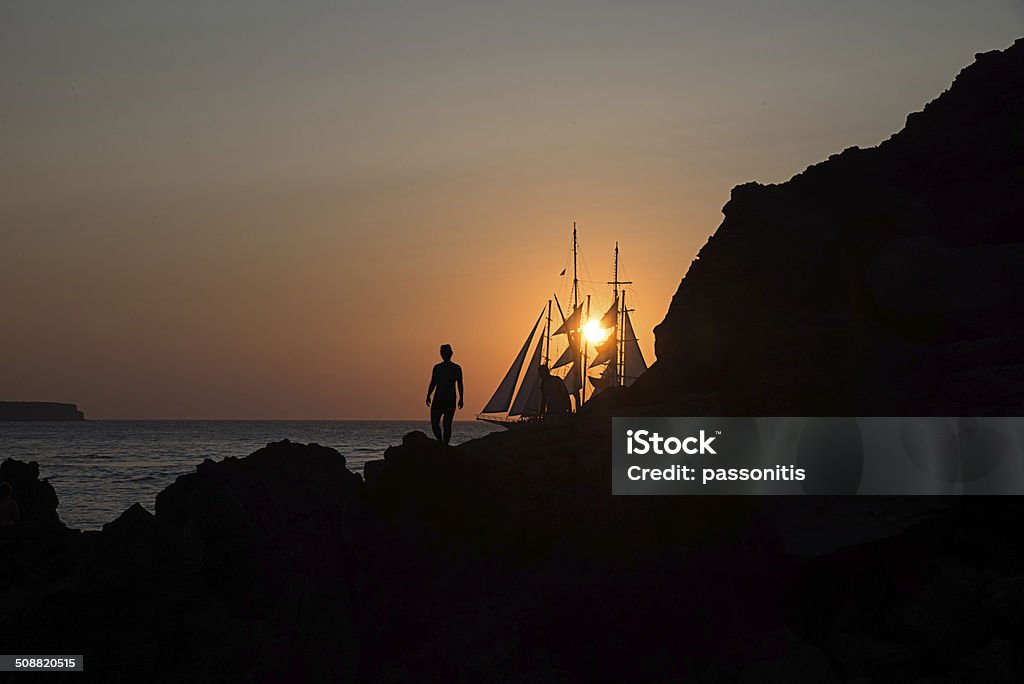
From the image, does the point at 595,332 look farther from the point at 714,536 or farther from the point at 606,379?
the point at 714,536

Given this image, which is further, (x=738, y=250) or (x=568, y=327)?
(x=568, y=327)

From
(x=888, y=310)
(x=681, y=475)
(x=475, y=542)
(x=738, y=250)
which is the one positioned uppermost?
(x=738, y=250)

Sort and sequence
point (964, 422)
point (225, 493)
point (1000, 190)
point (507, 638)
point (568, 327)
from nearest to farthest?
point (507, 638), point (964, 422), point (1000, 190), point (225, 493), point (568, 327)

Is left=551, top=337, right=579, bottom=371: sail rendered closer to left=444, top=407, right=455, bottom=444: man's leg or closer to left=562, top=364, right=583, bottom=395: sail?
left=562, top=364, right=583, bottom=395: sail

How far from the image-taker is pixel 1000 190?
16.6 m

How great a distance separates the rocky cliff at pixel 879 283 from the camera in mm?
14055

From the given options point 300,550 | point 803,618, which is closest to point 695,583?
point 803,618

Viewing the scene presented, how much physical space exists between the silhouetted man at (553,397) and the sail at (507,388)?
253 feet

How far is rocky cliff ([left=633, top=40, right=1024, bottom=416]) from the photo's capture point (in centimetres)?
1405

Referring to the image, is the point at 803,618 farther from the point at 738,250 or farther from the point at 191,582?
the point at 191,582

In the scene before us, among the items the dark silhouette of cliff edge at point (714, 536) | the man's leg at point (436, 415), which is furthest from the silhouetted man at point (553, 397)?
the man's leg at point (436, 415)

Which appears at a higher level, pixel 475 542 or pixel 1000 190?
pixel 1000 190

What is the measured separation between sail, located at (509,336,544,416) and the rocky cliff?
7435cm

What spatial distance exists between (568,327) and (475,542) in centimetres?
8484
